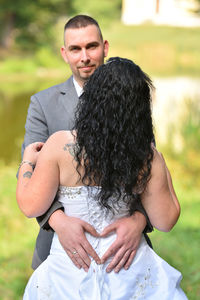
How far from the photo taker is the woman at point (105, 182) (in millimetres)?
1433

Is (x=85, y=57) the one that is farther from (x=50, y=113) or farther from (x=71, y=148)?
(x=71, y=148)

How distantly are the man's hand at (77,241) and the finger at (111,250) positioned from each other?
20 mm

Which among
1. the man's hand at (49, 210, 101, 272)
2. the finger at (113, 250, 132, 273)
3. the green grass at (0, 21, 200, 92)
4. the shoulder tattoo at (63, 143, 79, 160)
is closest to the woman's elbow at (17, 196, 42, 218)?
the man's hand at (49, 210, 101, 272)

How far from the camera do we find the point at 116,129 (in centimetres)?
144

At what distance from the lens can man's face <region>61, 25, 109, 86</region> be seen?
6.76 feet

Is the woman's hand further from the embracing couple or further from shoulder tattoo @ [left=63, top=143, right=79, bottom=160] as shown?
shoulder tattoo @ [left=63, top=143, right=79, bottom=160]

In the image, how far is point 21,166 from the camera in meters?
1.59

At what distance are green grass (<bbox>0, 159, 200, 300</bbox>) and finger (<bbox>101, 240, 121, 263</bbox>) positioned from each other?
190cm

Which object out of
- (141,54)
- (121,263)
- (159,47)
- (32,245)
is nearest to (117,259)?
(121,263)

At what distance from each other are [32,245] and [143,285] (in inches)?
124

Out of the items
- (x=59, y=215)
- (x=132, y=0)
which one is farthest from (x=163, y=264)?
(x=132, y=0)

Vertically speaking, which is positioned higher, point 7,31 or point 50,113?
point 50,113

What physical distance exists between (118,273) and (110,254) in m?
0.07

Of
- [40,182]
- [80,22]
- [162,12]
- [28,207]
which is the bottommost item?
[162,12]
